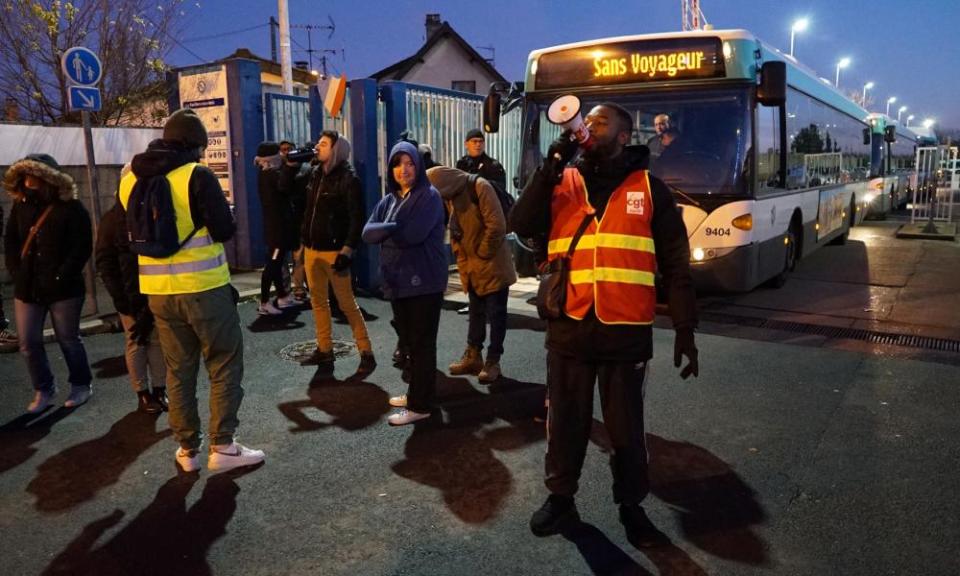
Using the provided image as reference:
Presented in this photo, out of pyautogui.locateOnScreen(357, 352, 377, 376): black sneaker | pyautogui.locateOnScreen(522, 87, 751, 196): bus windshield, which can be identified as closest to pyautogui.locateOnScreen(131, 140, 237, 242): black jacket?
pyautogui.locateOnScreen(357, 352, 377, 376): black sneaker

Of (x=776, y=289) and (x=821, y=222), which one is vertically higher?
(x=821, y=222)

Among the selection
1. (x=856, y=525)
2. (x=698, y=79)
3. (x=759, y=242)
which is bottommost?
(x=856, y=525)

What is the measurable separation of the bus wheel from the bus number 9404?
2473mm

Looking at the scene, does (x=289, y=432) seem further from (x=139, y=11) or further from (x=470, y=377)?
(x=139, y=11)

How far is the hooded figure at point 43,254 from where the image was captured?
15.5ft

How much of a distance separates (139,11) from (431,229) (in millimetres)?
13080

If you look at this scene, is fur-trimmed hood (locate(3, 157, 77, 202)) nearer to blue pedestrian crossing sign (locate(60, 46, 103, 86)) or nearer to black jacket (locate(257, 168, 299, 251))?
blue pedestrian crossing sign (locate(60, 46, 103, 86))

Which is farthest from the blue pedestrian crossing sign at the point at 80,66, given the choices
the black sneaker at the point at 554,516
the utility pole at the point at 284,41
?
the utility pole at the point at 284,41

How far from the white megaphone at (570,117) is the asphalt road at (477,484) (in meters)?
1.79

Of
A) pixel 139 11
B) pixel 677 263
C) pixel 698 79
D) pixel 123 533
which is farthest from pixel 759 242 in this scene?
pixel 139 11

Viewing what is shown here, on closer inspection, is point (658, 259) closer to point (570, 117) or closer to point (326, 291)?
point (570, 117)

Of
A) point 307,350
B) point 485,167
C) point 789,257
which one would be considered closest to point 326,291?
point 307,350

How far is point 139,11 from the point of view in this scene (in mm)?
14703

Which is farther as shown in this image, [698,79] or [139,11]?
[139,11]
